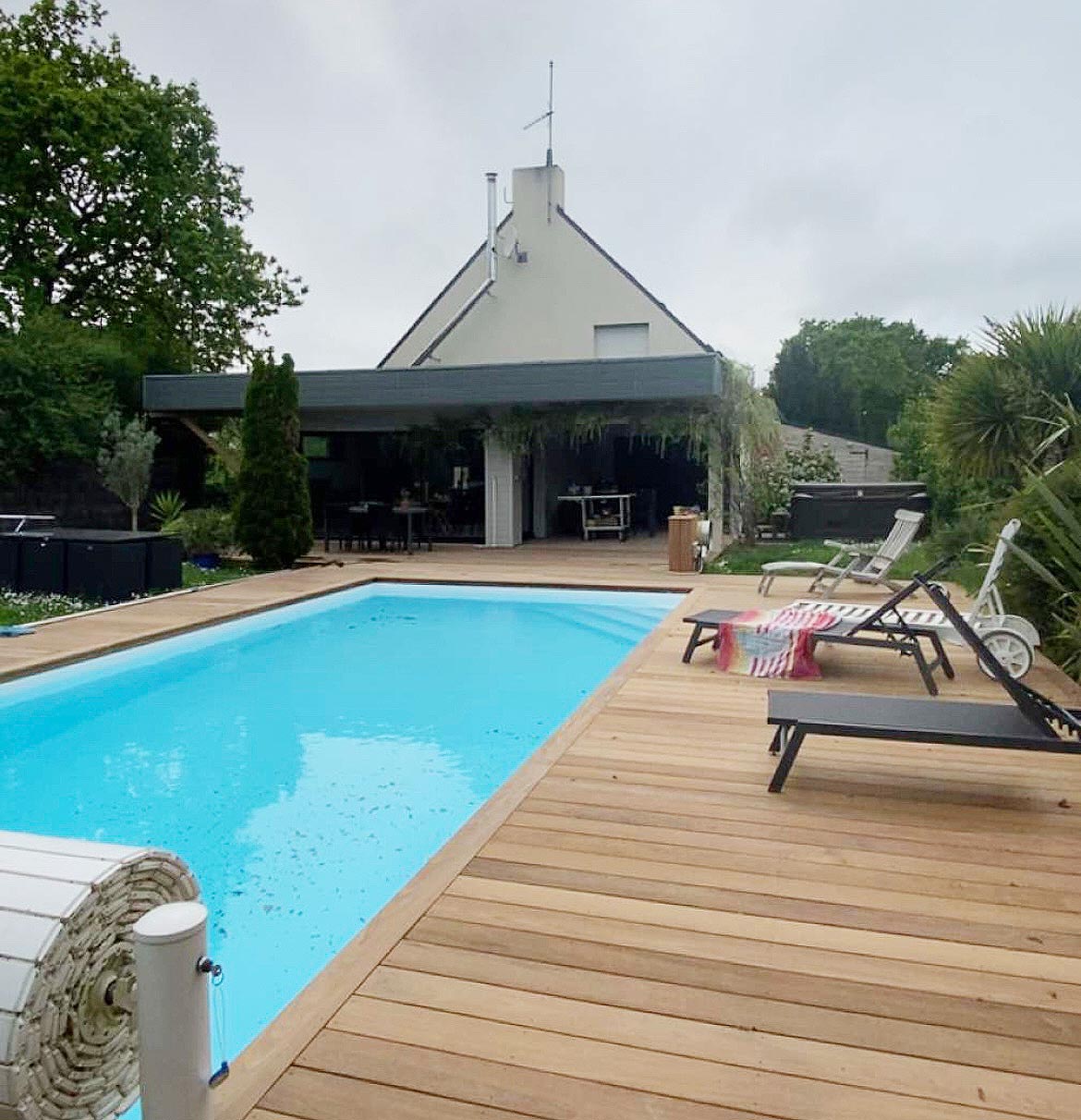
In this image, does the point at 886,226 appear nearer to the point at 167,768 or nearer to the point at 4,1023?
the point at 167,768

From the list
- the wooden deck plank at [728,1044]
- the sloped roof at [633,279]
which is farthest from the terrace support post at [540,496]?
the wooden deck plank at [728,1044]

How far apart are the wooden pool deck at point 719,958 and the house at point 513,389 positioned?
384 inches

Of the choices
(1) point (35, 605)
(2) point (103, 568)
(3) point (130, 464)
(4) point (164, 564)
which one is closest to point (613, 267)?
(3) point (130, 464)

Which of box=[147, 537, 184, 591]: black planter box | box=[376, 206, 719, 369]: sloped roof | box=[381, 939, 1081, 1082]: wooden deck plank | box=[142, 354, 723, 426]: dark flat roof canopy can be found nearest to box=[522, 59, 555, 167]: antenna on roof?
box=[376, 206, 719, 369]: sloped roof

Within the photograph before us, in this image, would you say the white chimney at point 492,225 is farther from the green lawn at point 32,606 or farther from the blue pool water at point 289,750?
the green lawn at point 32,606

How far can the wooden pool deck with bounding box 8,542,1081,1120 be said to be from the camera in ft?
6.23

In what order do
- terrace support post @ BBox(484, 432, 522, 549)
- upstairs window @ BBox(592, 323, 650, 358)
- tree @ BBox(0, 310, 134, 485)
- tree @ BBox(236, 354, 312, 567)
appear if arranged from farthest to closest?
upstairs window @ BBox(592, 323, 650, 358), terrace support post @ BBox(484, 432, 522, 549), tree @ BBox(0, 310, 134, 485), tree @ BBox(236, 354, 312, 567)

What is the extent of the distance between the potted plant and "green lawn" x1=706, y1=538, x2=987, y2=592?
680 cm

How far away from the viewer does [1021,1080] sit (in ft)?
6.30

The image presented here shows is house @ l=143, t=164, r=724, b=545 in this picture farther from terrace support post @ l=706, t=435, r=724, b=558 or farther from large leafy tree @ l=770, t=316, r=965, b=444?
large leafy tree @ l=770, t=316, r=965, b=444

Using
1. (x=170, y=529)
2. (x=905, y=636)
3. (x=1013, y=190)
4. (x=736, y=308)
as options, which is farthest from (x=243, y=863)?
(x=736, y=308)

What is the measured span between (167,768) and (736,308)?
113 ft

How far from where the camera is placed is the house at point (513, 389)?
13.7m

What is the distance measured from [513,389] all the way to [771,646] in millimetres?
8522
